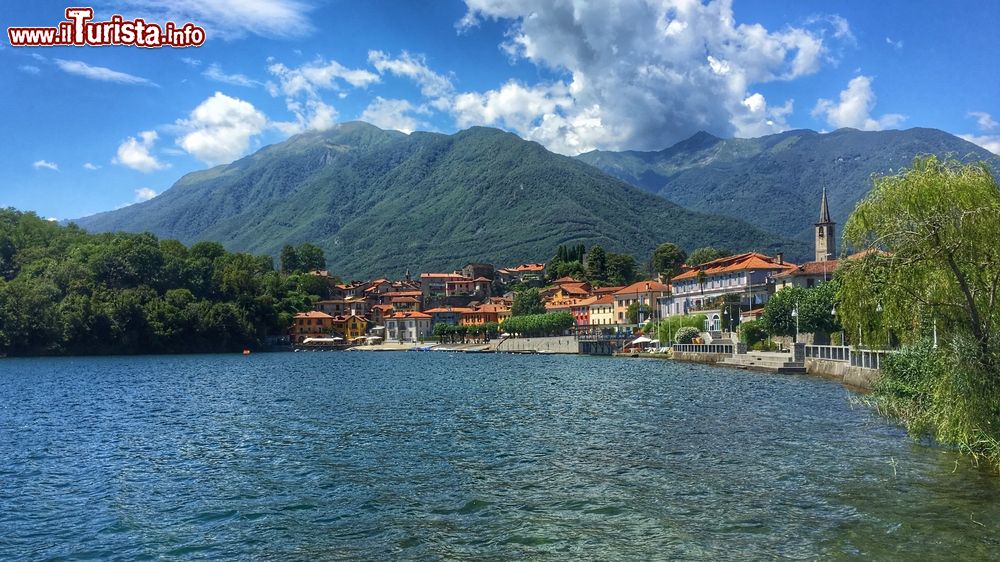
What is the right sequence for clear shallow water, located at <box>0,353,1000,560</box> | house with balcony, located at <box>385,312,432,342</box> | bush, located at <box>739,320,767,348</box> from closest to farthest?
clear shallow water, located at <box>0,353,1000,560</box> < bush, located at <box>739,320,767,348</box> < house with balcony, located at <box>385,312,432,342</box>

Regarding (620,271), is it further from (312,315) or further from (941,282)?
(941,282)

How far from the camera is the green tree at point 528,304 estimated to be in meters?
142

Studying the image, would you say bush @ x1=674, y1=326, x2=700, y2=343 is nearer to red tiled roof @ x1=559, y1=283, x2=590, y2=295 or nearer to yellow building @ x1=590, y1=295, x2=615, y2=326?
yellow building @ x1=590, y1=295, x2=615, y2=326

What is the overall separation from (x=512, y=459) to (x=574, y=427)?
6973 mm

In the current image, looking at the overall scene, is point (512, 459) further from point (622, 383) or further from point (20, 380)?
point (20, 380)

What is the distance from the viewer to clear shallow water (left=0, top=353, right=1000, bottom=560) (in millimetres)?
13727

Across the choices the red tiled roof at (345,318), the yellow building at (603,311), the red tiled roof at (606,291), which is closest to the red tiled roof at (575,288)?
the red tiled roof at (606,291)

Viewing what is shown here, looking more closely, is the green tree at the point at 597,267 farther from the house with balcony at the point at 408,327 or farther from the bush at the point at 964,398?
the bush at the point at 964,398

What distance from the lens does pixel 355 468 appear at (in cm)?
2084

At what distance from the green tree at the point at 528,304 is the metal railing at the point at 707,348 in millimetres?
60383

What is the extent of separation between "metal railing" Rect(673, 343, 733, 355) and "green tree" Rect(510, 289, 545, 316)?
198 ft

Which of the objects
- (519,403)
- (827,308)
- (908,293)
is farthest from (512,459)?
(827,308)

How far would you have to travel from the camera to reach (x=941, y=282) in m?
18.8

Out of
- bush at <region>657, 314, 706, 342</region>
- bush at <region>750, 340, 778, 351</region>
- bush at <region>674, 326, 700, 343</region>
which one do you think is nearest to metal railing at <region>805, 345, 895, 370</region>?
bush at <region>750, 340, 778, 351</region>
